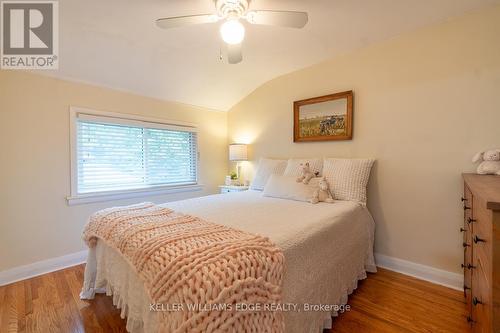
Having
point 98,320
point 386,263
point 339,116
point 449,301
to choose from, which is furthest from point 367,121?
point 98,320

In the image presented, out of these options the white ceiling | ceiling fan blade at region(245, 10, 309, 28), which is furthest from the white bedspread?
the white ceiling

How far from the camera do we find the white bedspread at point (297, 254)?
1.19 metres

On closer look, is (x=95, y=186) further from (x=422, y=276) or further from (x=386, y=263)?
(x=422, y=276)

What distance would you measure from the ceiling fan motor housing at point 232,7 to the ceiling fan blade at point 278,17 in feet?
0.17

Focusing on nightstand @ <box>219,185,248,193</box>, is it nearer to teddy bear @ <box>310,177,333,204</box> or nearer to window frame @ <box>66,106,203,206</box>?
window frame @ <box>66,106,203,206</box>

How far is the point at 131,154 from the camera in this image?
2.91m

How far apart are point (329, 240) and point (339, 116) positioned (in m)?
1.59

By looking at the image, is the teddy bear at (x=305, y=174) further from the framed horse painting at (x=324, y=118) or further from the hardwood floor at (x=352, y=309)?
the hardwood floor at (x=352, y=309)

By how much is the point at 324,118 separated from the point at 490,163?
1.48 m

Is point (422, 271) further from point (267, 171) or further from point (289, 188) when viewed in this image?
point (267, 171)

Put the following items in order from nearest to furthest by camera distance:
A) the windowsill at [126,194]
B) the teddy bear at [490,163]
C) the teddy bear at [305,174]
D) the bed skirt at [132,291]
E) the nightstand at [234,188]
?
the bed skirt at [132,291] < the teddy bear at [490,163] < the teddy bear at [305,174] < the windowsill at [126,194] < the nightstand at [234,188]

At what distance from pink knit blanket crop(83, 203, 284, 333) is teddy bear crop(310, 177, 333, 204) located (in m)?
1.13

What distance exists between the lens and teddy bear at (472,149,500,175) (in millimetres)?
1628

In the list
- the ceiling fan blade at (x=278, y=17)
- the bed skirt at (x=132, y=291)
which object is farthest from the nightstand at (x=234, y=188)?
the ceiling fan blade at (x=278, y=17)
